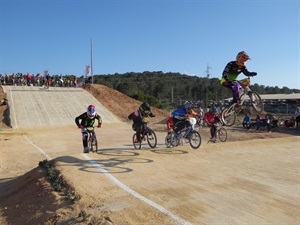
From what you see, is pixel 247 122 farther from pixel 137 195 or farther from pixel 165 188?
pixel 137 195

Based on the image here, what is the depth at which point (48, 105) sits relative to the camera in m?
37.1

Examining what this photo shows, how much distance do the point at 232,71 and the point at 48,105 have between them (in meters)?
30.7

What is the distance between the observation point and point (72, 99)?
133ft

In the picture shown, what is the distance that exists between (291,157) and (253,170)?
13.1 feet

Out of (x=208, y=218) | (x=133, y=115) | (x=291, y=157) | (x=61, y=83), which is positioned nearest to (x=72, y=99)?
(x=61, y=83)

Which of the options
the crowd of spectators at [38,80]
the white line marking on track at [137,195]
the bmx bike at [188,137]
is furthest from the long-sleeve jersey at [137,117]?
the crowd of spectators at [38,80]

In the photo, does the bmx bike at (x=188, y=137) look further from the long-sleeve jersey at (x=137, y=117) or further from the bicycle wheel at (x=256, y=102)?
the bicycle wheel at (x=256, y=102)

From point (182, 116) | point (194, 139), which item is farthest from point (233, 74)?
point (182, 116)

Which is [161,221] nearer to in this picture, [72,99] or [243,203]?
[243,203]

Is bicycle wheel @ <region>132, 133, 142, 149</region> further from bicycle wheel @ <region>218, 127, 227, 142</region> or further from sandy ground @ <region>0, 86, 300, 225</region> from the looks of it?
bicycle wheel @ <region>218, 127, 227, 142</region>

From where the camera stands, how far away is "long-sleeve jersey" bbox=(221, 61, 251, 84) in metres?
9.54

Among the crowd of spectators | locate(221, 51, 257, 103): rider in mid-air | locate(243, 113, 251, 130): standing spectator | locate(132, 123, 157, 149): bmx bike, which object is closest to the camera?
locate(221, 51, 257, 103): rider in mid-air

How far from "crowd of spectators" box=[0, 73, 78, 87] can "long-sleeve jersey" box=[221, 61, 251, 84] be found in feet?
125

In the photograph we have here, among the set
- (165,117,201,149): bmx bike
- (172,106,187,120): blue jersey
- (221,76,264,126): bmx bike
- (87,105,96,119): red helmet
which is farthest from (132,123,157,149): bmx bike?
(221,76,264,126): bmx bike
